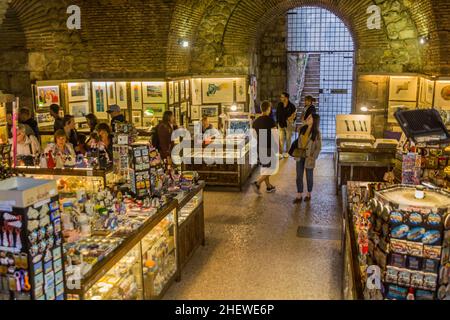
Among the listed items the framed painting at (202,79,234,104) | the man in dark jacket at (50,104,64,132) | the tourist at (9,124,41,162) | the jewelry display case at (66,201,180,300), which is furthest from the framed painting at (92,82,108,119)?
the jewelry display case at (66,201,180,300)

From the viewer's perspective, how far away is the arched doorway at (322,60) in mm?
15250

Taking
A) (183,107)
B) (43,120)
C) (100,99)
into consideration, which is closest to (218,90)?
(183,107)

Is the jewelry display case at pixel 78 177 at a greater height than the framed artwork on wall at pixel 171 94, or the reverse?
the framed artwork on wall at pixel 171 94

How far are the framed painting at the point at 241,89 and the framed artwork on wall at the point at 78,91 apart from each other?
3.77 m

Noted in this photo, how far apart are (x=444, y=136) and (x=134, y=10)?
302 inches

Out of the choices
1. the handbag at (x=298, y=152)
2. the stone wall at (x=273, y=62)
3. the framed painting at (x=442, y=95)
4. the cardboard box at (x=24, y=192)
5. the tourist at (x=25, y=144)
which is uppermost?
the stone wall at (x=273, y=62)

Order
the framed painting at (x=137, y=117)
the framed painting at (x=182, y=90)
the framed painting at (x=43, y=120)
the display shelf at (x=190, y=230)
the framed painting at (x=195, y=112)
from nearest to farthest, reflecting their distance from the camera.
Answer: the display shelf at (x=190, y=230), the framed painting at (x=43, y=120), the framed painting at (x=137, y=117), the framed painting at (x=182, y=90), the framed painting at (x=195, y=112)

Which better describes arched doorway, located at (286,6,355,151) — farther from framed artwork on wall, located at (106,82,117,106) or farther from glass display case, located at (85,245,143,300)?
glass display case, located at (85,245,143,300)

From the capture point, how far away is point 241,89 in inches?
481

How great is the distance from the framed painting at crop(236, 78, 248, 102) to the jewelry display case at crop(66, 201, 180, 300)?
7.56 meters

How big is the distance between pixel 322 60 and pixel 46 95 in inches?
355

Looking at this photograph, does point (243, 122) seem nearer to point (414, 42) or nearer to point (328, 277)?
point (414, 42)

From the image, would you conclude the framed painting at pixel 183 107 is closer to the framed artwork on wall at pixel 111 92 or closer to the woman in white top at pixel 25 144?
the framed artwork on wall at pixel 111 92

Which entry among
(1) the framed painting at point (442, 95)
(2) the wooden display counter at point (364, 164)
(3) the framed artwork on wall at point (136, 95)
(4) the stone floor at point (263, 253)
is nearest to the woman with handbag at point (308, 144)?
(4) the stone floor at point (263, 253)
